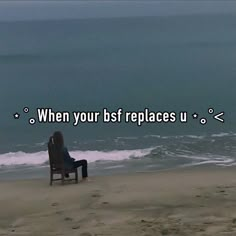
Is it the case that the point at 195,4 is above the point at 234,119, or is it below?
above

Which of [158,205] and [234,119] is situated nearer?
[158,205]

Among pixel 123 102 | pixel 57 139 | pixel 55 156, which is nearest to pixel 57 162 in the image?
pixel 55 156

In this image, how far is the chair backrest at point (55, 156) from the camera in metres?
12.4

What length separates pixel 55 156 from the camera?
40.8 ft

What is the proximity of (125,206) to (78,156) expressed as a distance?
6.55 m

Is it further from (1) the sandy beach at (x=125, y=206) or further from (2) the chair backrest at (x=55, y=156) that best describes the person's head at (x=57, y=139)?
(1) the sandy beach at (x=125, y=206)

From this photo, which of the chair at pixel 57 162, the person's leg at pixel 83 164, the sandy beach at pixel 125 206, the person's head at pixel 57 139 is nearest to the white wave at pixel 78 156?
the sandy beach at pixel 125 206

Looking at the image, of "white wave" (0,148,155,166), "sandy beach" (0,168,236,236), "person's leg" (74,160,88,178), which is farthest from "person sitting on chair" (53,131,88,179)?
"white wave" (0,148,155,166)

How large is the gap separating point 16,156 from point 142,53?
30088 mm

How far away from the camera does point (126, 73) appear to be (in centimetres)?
3616

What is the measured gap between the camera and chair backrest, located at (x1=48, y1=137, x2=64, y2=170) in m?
12.4

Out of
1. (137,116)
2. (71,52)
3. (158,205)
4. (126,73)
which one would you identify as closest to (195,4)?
(71,52)

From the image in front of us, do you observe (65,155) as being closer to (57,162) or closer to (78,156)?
(57,162)

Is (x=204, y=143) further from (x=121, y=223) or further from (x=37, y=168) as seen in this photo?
(x=121, y=223)
